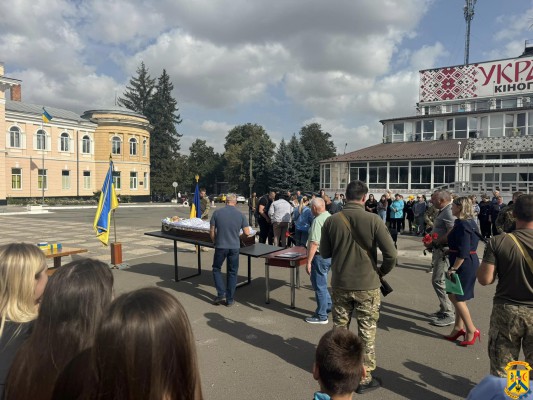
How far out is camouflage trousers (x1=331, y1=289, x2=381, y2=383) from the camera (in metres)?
4.07

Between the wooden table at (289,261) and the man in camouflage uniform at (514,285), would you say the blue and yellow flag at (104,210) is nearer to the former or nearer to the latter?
the wooden table at (289,261)

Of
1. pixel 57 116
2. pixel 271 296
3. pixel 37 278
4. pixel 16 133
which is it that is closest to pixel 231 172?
pixel 57 116

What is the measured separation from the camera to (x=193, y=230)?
8.31 meters

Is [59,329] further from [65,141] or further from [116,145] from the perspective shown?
[116,145]

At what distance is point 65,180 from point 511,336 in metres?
52.2

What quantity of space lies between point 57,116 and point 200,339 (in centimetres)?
4942

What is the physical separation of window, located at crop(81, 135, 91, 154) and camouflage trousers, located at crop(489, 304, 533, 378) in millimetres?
53235

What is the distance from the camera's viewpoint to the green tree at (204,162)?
278 feet

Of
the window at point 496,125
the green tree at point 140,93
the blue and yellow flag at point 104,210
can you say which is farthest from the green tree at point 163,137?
the blue and yellow flag at point 104,210

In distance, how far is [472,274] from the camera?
501cm

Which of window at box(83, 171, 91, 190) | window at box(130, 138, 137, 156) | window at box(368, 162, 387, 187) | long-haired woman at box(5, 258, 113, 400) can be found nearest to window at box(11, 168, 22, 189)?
window at box(83, 171, 91, 190)

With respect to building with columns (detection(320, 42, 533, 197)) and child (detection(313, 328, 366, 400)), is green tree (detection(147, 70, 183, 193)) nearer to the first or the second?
building with columns (detection(320, 42, 533, 197))

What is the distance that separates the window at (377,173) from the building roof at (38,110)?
3654cm

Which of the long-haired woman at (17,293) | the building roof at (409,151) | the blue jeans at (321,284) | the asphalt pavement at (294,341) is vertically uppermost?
the building roof at (409,151)
